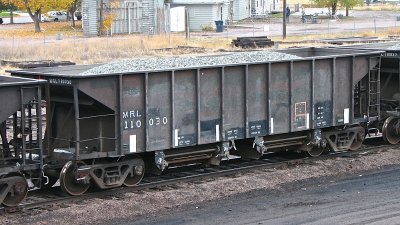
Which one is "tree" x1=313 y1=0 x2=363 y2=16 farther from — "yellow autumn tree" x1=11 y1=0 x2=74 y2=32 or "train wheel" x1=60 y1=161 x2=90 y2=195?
"train wheel" x1=60 y1=161 x2=90 y2=195

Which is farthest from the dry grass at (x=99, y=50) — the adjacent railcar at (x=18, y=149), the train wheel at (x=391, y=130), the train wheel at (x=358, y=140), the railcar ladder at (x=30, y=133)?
the adjacent railcar at (x=18, y=149)

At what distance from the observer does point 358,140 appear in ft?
69.7

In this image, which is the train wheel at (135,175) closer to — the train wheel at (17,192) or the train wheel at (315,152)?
the train wheel at (17,192)

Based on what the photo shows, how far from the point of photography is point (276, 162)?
19.7 meters

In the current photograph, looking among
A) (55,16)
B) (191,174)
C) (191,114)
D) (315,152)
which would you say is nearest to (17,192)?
(191,114)

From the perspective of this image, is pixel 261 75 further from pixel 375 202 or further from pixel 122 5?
pixel 122 5

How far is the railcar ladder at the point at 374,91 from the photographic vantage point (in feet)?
69.7

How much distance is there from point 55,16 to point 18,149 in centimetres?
9394

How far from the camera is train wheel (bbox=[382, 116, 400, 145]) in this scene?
2197 centimetres

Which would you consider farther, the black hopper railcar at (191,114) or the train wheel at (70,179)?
the black hopper railcar at (191,114)

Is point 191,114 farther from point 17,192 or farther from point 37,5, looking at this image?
point 37,5

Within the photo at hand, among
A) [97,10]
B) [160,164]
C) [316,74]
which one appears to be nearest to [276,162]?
[316,74]

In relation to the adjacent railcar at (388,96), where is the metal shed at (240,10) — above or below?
above

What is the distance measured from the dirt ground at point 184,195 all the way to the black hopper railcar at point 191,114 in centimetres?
68
